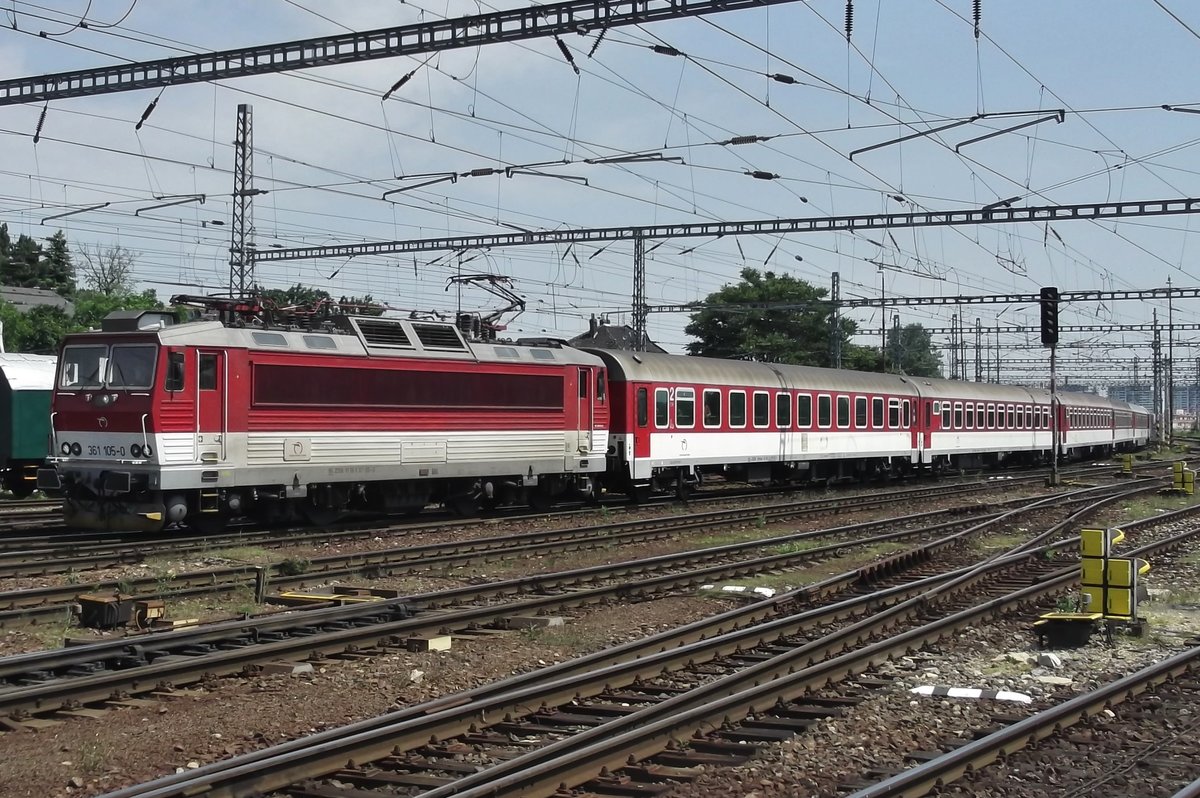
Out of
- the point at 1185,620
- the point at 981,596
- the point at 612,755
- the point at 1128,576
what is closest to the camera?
the point at 612,755

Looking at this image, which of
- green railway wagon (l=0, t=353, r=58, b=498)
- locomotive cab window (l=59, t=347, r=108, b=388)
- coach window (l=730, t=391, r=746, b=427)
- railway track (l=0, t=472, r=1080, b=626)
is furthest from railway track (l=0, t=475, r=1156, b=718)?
green railway wagon (l=0, t=353, r=58, b=498)

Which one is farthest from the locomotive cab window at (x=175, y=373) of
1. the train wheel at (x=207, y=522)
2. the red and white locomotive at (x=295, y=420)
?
the train wheel at (x=207, y=522)

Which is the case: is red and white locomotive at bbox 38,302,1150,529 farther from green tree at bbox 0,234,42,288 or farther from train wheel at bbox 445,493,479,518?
green tree at bbox 0,234,42,288

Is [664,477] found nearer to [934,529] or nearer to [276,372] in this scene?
[934,529]

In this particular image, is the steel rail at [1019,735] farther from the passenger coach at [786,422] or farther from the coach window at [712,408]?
the coach window at [712,408]

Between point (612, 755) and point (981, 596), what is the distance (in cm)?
903

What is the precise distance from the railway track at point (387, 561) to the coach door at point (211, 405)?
2.82m

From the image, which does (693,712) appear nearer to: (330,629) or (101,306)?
(330,629)

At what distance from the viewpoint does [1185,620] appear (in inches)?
554

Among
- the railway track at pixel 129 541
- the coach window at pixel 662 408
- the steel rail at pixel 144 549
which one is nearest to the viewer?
the steel rail at pixel 144 549

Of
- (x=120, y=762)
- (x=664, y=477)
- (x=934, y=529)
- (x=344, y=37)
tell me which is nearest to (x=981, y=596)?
(x=934, y=529)

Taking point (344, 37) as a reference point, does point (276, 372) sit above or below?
below

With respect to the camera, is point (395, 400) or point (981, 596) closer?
point (981, 596)

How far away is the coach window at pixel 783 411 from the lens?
107 feet
